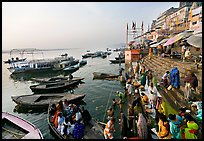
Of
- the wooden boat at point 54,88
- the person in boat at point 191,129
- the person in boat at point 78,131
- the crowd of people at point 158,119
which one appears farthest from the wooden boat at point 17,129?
the wooden boat at point 54,88

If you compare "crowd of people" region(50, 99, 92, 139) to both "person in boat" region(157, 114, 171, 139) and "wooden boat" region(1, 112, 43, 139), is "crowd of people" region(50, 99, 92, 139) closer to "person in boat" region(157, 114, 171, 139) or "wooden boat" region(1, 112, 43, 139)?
"wooden boat" region(1, 112, 43, 139)

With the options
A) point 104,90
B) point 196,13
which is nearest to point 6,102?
point 104,90

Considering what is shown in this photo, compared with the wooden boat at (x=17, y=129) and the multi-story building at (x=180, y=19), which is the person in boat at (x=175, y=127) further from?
the multi-story building at (x=180, y=19)

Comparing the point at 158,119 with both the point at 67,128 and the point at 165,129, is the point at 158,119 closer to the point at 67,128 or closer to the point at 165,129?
the point at 165,129

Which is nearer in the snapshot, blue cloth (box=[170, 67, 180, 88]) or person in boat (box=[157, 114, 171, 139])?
person in boat (box=[157, 114, 171, 139])

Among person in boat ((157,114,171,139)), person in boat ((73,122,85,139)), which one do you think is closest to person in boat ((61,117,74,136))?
person in boat ((73,122,85,139))

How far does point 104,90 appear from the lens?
75.2 ft

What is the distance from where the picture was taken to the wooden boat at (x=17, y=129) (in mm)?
9759

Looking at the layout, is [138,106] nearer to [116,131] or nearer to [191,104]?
[116,131]

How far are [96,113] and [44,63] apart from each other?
113 feet

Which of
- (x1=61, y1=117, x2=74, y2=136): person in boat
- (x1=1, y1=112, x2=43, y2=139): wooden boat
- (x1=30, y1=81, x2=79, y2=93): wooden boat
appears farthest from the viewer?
(x1=30, y1=81, x2=79, y2=93): wooden boat

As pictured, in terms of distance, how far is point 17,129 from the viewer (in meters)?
11.1

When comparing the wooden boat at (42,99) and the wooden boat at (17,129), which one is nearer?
the wooden boat at (17,129)

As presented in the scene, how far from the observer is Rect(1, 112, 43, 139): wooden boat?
384 inches
